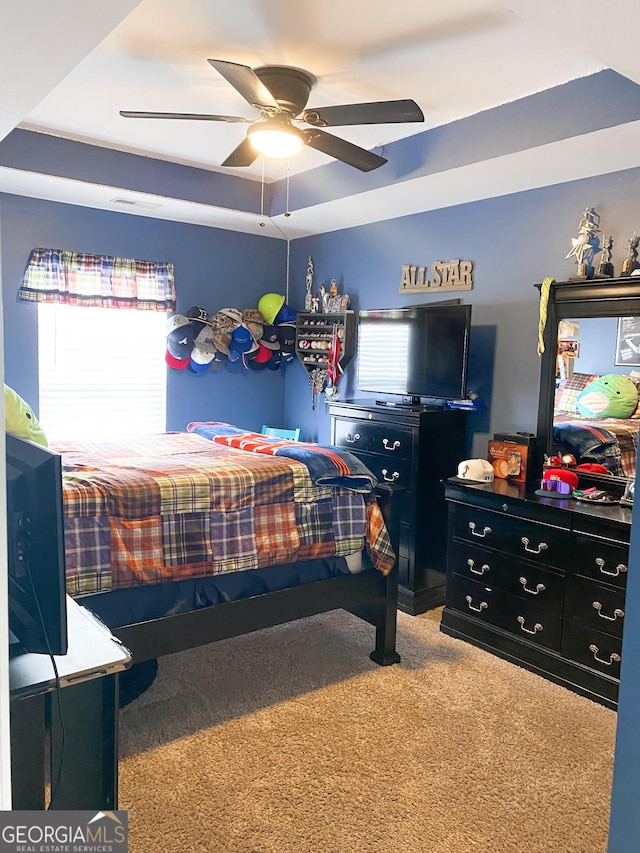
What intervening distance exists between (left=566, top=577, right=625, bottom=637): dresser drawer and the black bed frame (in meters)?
0.79

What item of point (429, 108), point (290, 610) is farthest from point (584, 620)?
point (429, 108)

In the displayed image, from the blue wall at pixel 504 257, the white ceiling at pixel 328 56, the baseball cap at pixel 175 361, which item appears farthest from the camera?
the baseball cap at pixel 175 361

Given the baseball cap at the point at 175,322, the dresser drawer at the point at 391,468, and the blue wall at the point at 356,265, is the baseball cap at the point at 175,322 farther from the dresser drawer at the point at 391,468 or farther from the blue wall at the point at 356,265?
the dresser drawer at the point at 391,468

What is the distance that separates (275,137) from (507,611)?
2440mm

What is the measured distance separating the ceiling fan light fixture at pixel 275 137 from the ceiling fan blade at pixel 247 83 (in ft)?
0.22

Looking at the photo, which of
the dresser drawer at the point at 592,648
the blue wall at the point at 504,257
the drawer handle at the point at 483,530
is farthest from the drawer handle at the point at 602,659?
the blue wall at the point at 504,257

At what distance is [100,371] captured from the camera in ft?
15.2

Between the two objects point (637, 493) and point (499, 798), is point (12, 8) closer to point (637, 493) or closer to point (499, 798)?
point (637, 493)

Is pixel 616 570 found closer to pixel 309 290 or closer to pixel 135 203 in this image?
pixel 309 290

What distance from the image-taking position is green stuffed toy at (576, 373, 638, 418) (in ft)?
10.1

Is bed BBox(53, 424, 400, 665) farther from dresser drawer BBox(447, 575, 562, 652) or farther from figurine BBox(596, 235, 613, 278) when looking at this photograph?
figurine BBox(596, 235, 613, 278)

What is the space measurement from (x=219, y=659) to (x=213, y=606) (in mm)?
629

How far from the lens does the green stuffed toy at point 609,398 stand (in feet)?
10.1

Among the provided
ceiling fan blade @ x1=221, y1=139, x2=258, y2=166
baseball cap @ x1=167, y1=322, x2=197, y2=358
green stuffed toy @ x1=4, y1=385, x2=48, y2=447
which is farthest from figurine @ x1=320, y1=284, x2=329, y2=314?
green stuffed toy @ x1=4, y1=385, x2=48, y2=447
